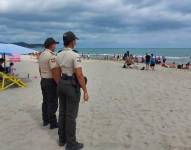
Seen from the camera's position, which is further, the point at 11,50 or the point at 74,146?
the point at 11,50

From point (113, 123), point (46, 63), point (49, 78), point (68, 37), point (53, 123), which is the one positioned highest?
point (68, 37)

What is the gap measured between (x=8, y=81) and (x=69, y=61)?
987 centimetres

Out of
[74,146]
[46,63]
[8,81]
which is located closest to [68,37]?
[46,63]

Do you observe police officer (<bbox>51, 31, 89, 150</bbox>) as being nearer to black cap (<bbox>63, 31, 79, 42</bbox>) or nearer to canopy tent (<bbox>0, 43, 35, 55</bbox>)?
black cap (<bbox>63, 31, 79, 42</bbox>)

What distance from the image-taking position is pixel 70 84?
6227 mm

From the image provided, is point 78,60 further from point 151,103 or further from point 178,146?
point 151,103

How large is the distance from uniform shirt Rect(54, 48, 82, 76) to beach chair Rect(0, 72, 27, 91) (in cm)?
835

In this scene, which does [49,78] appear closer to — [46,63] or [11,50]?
[46,63]

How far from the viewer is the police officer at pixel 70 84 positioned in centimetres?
616

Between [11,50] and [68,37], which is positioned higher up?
[68,37]

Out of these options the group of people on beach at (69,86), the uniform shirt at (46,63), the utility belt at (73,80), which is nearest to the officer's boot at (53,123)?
the uniform shirt at (46,63)

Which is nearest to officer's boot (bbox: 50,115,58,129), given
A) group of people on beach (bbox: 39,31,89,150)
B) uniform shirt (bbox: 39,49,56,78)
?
uniform shirt (bbox: 39,49,56,78)

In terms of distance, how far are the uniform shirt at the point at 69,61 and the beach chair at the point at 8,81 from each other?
27.4 feet

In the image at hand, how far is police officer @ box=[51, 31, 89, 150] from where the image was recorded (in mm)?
6160
